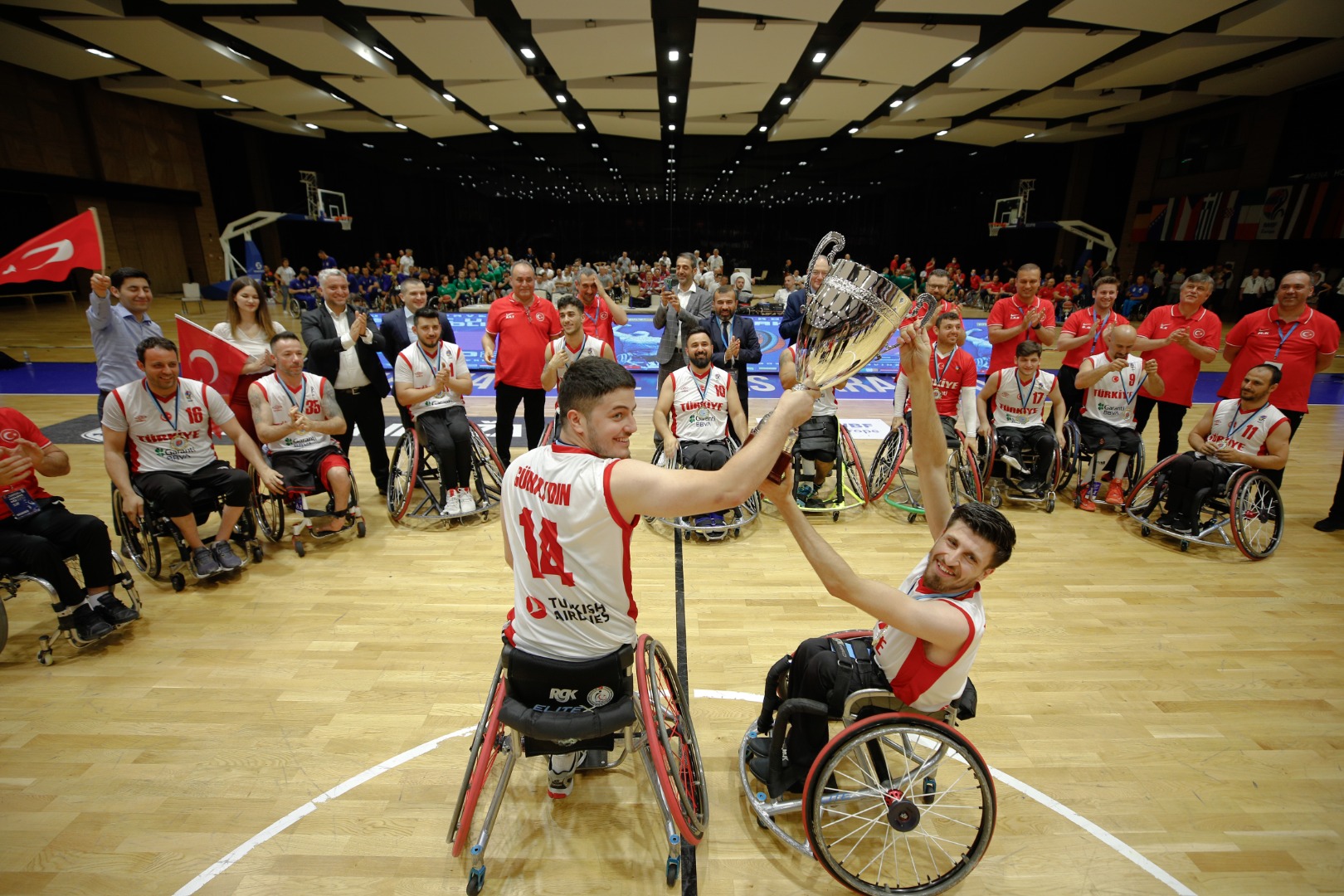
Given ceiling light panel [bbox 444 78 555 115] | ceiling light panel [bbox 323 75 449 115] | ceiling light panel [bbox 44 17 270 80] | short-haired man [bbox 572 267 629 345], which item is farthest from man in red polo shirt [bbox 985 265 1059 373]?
ceiling light panel [bbox 44 17 270 80]

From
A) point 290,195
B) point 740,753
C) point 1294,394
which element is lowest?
point 740,753

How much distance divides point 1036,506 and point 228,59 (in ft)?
45.5

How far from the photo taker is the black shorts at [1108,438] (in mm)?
4582

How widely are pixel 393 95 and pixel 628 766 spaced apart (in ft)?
47.7

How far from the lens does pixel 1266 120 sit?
13.1m

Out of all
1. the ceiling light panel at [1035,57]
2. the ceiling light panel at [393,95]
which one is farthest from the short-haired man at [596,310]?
the ceiling light panel at [393,95]

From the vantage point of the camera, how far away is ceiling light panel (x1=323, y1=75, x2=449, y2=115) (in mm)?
11711

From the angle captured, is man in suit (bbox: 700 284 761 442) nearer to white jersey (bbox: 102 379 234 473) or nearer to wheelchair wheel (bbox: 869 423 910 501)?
wheelchair wheel (bbox: 869 423 910 501)

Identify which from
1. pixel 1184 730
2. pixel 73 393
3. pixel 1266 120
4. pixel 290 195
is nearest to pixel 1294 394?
pixel 1184 730

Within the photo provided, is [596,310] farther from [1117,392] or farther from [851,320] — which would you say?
[1117,392]

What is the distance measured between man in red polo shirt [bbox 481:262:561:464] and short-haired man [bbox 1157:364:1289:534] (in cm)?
449

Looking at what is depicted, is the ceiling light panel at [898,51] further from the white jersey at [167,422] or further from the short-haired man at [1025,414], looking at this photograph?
the white jersey at [167,422]

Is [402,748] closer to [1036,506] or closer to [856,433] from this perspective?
[1036,506]

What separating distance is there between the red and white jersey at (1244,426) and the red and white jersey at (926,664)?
3.47 meters
